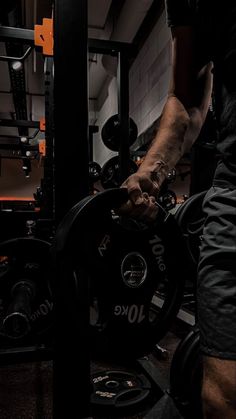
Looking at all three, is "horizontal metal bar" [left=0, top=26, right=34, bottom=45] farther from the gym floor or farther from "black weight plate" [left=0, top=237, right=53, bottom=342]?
the gym floor

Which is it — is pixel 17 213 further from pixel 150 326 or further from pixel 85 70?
pixel 150 326

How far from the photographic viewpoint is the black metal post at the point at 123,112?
129 inches

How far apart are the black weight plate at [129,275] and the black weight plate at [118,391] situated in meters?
0.96

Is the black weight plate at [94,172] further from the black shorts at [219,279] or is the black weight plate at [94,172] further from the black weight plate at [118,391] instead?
the black shorts at [219,279]

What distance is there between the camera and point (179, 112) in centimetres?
99

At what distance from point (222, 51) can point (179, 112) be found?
7.1 inches

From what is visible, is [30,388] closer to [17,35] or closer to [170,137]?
[170,137]

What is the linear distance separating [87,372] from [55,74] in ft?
3.60

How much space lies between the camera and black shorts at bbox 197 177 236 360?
744mm

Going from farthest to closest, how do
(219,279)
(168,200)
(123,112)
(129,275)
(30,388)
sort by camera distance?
(168,200) < (123,112) < (30,388) < (129,275) < (219,279)

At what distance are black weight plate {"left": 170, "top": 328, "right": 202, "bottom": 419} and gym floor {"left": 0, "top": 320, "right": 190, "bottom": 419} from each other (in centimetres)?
43

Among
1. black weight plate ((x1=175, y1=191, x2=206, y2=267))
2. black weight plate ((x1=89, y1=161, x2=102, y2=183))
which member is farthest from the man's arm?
black weight plate ((x1=89, y1=161, x2=102, y2=183))

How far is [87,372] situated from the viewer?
4.57 feet

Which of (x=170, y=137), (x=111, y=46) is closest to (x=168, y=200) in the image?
(x=111, y=46)
